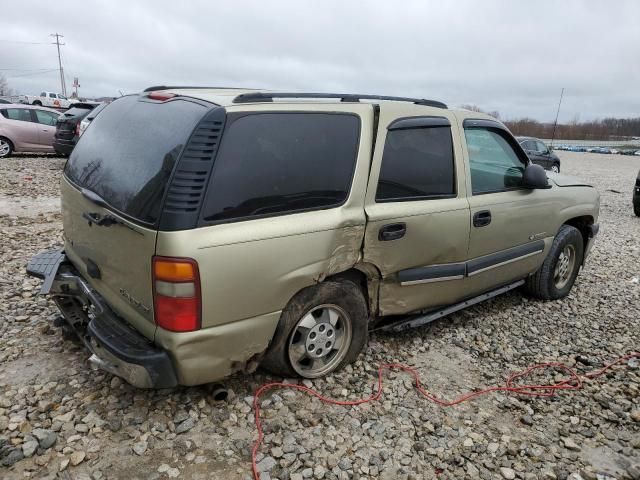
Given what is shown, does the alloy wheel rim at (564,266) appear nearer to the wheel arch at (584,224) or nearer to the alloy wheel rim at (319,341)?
the wheel arch at (584,224)

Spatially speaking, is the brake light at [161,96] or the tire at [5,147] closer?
the brake light at [161,96]

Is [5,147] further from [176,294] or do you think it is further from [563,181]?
[563,181]

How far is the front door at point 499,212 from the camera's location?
3.61 m

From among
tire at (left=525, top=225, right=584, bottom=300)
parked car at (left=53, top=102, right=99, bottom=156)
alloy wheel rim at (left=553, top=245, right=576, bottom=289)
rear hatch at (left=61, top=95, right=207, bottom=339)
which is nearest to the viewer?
rear hatch at (left=61, top=95, right=207, bottom=339)

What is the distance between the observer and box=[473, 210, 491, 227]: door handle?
3524 millimetres

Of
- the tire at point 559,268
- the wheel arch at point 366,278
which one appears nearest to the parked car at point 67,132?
the wheel arch at point 366,278

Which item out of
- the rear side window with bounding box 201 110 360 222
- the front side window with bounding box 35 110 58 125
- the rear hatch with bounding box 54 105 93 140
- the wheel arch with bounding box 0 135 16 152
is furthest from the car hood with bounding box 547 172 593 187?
the wheel arch with bounding box 0 135 16 152

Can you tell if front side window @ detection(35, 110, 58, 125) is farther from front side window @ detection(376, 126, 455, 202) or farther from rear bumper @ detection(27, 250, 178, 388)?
front side window @ detection(376, 126, 455, 202)

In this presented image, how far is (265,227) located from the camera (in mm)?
2473

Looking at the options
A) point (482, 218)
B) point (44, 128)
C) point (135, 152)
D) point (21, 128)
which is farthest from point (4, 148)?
point (482, 218)

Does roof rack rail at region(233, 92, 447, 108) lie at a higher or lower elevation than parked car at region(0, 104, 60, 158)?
higher

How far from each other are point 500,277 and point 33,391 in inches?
140

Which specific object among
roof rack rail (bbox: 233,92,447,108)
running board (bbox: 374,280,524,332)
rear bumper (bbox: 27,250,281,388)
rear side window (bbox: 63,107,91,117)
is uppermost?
roof rack rail (bbox: 233,92,447,108)

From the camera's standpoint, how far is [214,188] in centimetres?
233
